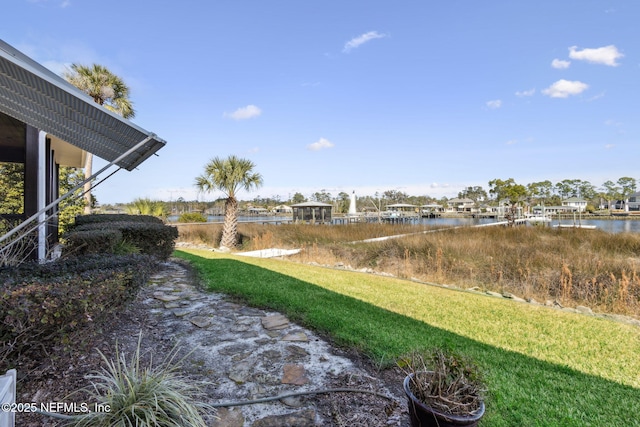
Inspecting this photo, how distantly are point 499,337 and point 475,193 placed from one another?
7558cm

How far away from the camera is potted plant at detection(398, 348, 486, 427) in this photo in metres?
1.41

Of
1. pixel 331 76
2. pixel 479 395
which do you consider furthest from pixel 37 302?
pixel 331 76

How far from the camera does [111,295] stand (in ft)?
6.95

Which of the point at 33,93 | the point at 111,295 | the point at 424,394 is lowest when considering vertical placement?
the point at 424,394

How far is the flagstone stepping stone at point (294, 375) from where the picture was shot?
219 cm

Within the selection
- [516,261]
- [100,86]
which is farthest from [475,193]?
[100,86]

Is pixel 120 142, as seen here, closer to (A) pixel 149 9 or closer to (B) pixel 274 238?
(A) pixel 149 9

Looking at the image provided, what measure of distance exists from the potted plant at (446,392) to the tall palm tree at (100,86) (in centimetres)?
1568

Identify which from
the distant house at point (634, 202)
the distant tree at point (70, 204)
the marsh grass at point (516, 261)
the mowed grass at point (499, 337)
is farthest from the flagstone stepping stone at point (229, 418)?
the distant house at point (634, 202)

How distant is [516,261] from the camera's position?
775 cm

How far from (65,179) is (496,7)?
1496cm

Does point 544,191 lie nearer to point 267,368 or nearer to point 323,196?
point 323,196

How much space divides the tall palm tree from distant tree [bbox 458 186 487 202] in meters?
70.3

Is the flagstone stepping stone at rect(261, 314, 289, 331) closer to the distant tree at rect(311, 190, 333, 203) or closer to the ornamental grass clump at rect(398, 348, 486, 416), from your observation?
the ornamental grass clump at rect(398, 348, 486, 416)
